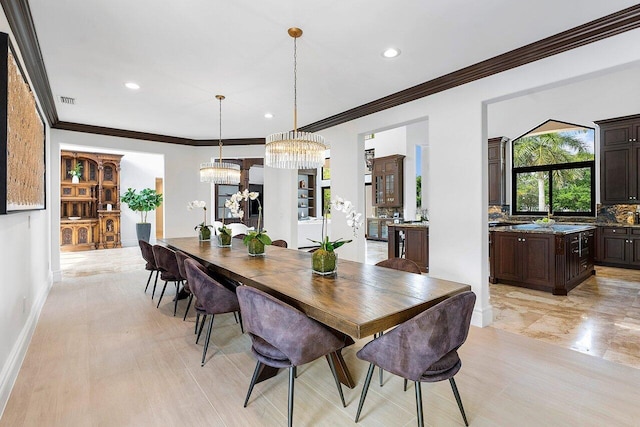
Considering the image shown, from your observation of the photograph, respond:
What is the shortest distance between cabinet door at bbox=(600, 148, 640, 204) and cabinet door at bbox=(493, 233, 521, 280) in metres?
3.16

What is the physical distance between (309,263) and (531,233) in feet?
11.6

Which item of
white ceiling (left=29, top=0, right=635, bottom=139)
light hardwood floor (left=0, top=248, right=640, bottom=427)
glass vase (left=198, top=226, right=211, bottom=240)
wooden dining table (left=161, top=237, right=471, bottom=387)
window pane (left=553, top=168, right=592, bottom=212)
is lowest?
light hardwood floor (left=0, top=248, right=640, bottom=427)

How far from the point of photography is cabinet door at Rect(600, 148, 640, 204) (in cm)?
586

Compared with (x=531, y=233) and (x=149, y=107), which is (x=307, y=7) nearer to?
(x=149, y=107)

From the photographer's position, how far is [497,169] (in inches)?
290

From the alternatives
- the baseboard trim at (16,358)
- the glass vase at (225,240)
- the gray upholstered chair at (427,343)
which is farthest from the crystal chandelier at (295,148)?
the baseboard trim at (16,358)

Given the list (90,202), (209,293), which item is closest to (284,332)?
(209,293)

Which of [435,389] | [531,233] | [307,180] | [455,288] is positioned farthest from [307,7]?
[307,180]

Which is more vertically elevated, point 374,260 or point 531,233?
point 531,233

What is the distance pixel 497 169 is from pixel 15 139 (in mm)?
8148

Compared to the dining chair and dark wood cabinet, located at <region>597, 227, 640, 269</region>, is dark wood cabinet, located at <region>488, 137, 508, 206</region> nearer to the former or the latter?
dark wood cabinet, located at <region>597, 227, 640, 269</region>

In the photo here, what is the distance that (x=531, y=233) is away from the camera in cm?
445

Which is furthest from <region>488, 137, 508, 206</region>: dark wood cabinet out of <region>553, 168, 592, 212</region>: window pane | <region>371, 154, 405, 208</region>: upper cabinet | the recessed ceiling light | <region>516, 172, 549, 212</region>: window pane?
the recessed ceiling light

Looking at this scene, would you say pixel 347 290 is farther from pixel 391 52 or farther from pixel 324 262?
pixel 391 52
